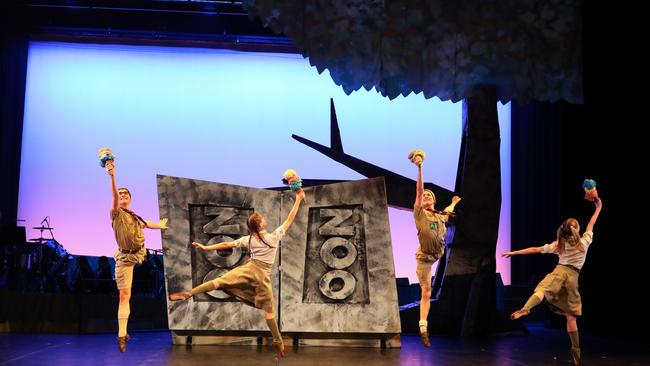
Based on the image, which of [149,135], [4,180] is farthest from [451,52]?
[4,180]

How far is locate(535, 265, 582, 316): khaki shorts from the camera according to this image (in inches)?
276

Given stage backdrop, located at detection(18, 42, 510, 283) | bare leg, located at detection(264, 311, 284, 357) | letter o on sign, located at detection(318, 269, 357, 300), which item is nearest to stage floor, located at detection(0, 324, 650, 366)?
bare leg, located at detection(264, 311, 284, 357)

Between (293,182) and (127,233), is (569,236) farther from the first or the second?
(127,233)

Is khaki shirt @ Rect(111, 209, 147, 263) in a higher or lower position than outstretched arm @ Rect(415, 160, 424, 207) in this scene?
lower

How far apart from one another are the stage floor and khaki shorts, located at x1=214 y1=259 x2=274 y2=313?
0.53 meters

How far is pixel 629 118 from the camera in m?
10.8

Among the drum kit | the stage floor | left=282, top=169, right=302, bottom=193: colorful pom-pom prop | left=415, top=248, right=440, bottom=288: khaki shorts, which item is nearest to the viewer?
the stage floor

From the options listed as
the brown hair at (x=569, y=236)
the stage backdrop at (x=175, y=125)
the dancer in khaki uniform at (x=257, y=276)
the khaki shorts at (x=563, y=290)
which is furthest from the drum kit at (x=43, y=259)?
the brown hair at (x=569, y=236)

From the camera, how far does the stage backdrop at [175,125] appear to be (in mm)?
13516

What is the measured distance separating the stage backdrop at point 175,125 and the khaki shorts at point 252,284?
6.79 m

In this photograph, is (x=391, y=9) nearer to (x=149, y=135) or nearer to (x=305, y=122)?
(x=305, y=122)

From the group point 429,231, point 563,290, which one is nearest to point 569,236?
point 563,290

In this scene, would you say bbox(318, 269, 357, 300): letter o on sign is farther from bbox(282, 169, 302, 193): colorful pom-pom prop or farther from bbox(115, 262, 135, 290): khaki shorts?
bbox(115, 262, 135, 290): khaki shorts

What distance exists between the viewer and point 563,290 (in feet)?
23.4
